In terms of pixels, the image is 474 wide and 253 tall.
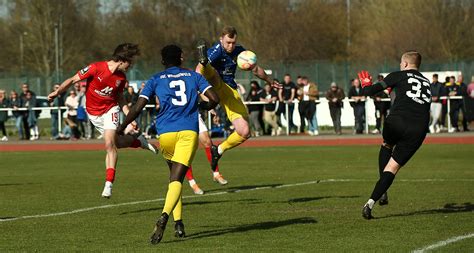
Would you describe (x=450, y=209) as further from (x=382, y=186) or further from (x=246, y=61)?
(x=246, y=61)

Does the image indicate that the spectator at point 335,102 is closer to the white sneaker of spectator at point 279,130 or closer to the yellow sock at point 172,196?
the white sneaker of spectator at point 279,130

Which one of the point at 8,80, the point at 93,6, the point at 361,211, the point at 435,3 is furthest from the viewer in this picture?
the point at 93,6

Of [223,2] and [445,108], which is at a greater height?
[223,2]

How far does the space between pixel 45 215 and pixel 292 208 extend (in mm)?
3235

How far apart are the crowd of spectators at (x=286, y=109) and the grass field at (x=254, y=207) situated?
477 inches

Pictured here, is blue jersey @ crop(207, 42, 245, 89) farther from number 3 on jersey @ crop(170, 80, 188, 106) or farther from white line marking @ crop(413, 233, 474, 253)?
white line marking @ crop(413, 233, 474, 253)

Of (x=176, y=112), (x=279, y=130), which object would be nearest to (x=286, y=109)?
(x=279, y=130)

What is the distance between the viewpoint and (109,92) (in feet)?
53.5

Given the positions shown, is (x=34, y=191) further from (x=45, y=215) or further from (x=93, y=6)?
(x=93, y=6)

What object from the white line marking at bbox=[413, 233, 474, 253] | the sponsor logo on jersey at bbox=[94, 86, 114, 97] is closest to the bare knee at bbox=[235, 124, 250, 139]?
the sponsor logo on jersey at bbox=[94, 86, 114, 97]

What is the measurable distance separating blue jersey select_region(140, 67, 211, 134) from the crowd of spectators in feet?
83.3

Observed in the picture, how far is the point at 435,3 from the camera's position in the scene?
211ft

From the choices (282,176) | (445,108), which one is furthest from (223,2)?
(282,176)

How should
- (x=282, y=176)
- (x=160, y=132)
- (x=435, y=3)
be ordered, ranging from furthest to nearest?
(x=435, y=3)
(x=282, y=176)
(x=160, y=132)
